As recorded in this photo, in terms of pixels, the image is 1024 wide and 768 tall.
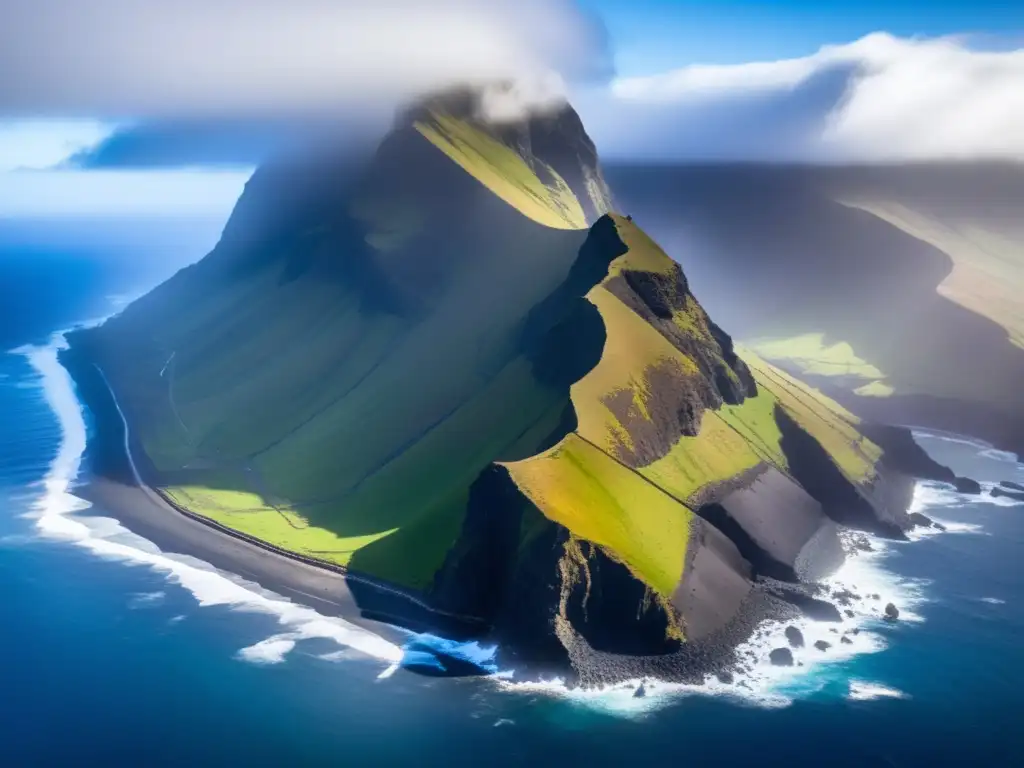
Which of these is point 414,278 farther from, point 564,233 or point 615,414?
point 615,414

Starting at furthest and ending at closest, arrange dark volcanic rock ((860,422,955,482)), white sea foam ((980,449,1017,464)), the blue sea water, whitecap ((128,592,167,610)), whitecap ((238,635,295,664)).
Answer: white sea foam ((980,449,1017,464))
dark volcanic rock ((860,422,955,482))
whitecap ((128,592,167,610))
whitecap ((238,635,295,664))
the blue sea water

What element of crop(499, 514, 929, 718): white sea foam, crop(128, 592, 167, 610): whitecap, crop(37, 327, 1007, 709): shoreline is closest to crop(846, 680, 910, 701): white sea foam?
crop(499, 514, 929, 718): white sea foam

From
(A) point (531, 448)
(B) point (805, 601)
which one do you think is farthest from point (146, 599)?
(B) point (805, 601)

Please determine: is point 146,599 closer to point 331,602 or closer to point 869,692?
point 331,602

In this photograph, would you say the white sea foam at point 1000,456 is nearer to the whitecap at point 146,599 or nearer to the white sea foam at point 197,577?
the white sea foam at point 197,577

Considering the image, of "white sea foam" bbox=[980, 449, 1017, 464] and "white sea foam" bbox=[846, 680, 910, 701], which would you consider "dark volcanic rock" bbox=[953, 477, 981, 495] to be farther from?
"white sea foam" bbox=[846, 680, 910, 701]
